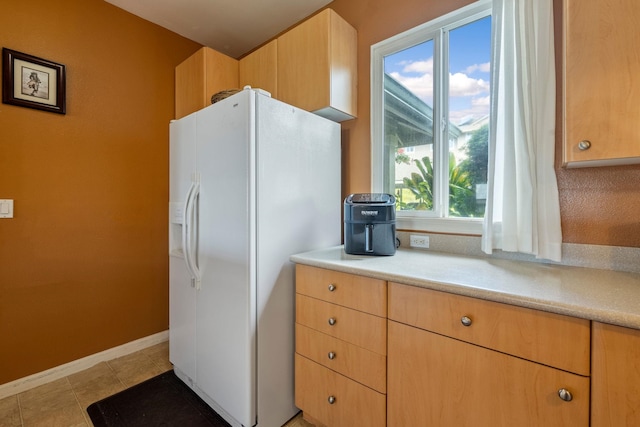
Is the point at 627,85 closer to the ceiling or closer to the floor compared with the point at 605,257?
closer to the ceiling

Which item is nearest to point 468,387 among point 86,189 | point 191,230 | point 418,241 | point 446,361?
point 446,361

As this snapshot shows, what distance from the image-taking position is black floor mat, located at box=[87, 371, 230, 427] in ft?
5.03

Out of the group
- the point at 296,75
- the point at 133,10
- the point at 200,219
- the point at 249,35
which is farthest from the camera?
the point at 249,35

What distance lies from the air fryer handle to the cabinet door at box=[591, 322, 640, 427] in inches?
34.9

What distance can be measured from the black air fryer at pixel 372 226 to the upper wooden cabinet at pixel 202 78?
1.48 m

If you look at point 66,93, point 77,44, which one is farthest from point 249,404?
point 77,44

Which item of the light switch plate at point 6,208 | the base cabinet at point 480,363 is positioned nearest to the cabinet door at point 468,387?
the base cabinet at point 480,363

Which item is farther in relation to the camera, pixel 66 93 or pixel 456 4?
pixel 66 93

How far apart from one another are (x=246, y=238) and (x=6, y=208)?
A: 5.19ft

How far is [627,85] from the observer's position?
91cm

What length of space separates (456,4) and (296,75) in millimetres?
1024

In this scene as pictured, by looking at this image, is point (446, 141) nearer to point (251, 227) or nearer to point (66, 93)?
point (251, 227)

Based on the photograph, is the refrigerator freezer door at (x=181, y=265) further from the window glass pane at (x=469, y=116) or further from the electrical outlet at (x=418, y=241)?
the window glass pane at (x=469, y=116)

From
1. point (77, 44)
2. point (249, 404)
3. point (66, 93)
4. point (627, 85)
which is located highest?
point (77, 44)
